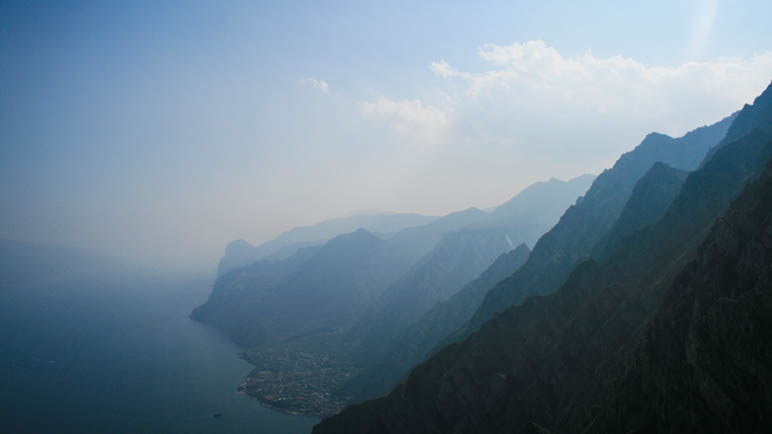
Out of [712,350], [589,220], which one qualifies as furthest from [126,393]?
[589,220]

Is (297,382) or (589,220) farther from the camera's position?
(297,382)

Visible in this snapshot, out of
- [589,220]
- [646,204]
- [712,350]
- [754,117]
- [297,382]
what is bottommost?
[297,382]

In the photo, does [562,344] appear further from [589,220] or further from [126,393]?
[126,393]

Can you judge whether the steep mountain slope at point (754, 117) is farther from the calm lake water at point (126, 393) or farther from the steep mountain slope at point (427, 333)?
the calm lake water at point (126, 393)

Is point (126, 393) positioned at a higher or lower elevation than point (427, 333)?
higher

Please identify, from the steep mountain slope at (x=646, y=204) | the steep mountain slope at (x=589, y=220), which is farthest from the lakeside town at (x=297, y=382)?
the steep mountain slope at (x=646, y=204)
